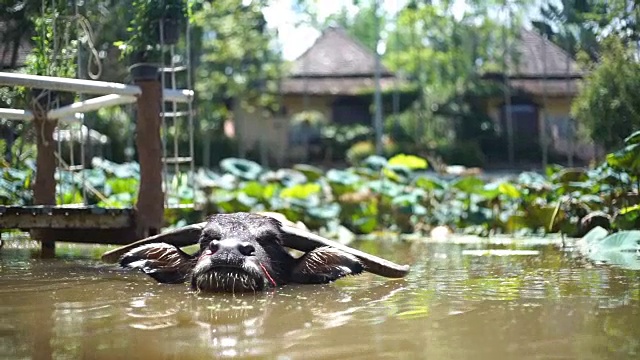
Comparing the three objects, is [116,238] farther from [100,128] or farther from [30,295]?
[100,128]

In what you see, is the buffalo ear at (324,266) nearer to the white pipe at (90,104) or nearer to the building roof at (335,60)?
the white pipe at (90,104)

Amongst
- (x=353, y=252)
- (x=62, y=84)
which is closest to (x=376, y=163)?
(x=62, y=84)

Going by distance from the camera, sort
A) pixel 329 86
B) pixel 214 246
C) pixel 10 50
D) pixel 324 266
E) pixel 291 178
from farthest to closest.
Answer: pixel 329 86, pixel 291 178, pixel 10 50, pixel 324 266, pixel 214 246

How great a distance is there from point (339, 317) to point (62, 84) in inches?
143

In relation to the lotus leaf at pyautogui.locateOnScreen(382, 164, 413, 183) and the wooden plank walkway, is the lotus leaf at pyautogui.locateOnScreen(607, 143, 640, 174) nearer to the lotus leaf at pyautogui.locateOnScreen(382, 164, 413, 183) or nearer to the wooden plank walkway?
the wooden plank walkway

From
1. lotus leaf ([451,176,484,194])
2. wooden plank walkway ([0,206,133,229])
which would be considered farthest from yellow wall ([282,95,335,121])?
wooden plank walkway ([0,206,133,229])

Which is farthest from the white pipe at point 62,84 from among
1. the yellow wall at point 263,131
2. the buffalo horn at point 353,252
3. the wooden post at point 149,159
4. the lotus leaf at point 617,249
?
the yellow wall at point 263,131

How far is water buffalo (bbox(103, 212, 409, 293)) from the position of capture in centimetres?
508

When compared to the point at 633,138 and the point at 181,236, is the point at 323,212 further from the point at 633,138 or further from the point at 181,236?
the point at 181,236

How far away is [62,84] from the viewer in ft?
21.8

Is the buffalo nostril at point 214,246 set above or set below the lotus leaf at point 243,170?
below

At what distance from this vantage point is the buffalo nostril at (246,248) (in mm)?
4852

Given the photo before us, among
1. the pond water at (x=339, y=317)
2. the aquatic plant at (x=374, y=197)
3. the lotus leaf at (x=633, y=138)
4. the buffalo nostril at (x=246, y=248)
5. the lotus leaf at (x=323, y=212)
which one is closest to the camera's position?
the pond water at (x=339, y=317)

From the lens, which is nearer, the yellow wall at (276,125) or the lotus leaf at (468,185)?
the lotus leaf at (468,185)
